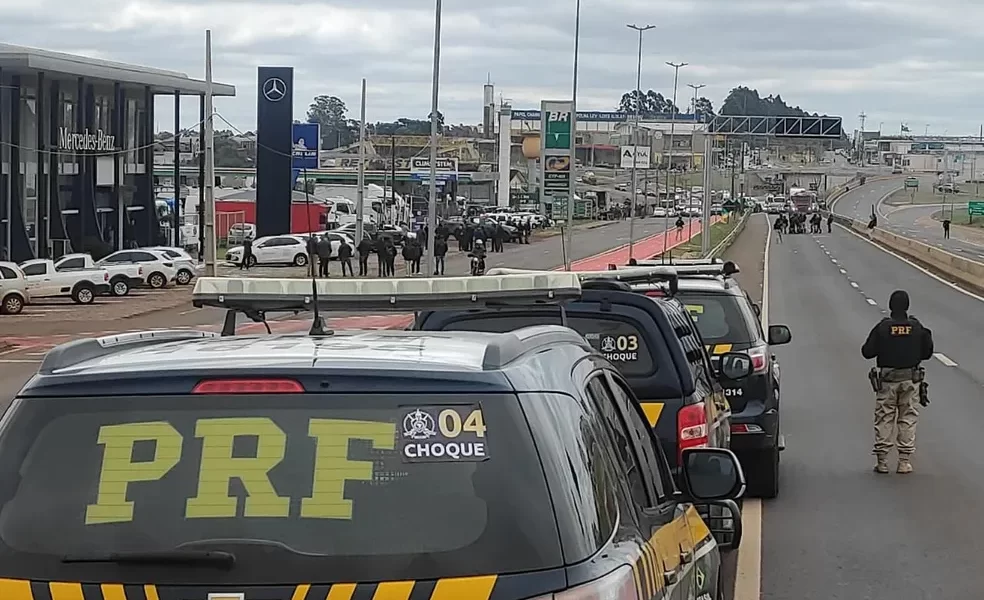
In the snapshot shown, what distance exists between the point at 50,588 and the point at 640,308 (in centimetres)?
540

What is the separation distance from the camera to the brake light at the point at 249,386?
11.2ft

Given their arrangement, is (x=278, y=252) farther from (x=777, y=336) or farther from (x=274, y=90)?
(x=777, y=336)

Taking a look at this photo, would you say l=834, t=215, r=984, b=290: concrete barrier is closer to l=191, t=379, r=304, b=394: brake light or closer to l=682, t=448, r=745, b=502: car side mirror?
l=682, t=448, r=745, b=502: car side mirror

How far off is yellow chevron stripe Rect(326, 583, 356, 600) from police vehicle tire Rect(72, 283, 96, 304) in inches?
1683

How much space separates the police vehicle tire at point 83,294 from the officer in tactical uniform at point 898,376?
113 ft

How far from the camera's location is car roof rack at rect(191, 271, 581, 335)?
17.2ft

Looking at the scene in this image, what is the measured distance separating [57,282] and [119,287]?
482cm

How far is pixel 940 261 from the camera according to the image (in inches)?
2421

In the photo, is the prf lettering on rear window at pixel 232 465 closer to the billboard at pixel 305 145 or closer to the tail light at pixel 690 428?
the tail light at pixel 690 428

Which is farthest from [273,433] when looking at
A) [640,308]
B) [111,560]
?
[640,308]

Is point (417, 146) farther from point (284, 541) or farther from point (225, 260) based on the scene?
point (284, 541)

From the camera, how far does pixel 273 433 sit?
3.41 m

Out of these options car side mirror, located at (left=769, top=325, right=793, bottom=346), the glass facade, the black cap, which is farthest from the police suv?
the glass facade

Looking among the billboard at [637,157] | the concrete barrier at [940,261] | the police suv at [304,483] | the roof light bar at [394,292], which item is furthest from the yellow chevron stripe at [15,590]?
the billboard at [637,157]
